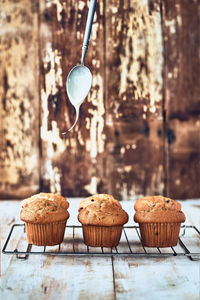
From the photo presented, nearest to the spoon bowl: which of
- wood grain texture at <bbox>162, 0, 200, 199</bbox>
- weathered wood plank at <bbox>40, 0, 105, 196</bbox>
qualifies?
weathered wood plank at <bbox>40, 0, 105, 196</bbox>

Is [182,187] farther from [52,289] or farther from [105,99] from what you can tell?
[52,289]

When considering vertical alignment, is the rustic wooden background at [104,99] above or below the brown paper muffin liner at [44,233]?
above

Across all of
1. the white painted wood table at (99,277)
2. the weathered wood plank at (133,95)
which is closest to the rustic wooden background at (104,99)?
the weathered wood plank at (133,95)

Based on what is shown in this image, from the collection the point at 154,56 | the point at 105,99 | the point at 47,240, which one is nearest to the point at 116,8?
the point at 154,56

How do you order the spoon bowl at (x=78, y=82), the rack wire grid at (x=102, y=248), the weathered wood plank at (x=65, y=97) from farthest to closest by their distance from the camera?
1. the weathered wood plank at (x=65, y=97)
2. the spoon bowl at (x=78, y=82)
3. the rack wire grid at (x=102, y=248)

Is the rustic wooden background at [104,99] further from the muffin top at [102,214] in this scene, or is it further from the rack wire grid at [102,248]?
the muffin top at [102,214]

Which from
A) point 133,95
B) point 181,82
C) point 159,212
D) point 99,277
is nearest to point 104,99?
point 133,95

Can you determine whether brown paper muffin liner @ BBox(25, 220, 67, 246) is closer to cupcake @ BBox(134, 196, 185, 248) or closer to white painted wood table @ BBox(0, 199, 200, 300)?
white painted wood table @ BBox(0, 199, 200, 300)
